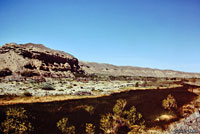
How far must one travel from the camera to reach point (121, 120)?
36.4 ft

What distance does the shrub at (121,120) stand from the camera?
10203 mm

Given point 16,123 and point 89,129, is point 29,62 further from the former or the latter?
point 89,129

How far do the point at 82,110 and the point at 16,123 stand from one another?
4.44 meters

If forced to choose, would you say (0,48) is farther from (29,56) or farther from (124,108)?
(124,108)

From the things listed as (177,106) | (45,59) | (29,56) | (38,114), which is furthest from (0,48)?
(177,106)

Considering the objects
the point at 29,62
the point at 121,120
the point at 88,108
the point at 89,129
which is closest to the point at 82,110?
the point at 88,108

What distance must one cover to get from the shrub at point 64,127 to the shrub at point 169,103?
1045 cm

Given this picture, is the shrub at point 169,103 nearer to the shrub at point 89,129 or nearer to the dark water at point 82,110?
the dark water at point 82,110

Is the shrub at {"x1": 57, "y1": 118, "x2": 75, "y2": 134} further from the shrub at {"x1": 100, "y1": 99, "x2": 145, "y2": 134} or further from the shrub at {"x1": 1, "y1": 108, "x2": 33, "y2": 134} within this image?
the shrub at {"x1": 100, "y1": 99, "x2": 145, "y2": 134}

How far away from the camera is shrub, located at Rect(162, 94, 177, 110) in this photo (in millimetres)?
14313

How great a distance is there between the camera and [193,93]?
54.3ft

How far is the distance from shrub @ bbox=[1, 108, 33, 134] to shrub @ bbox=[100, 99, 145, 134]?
4987 mm

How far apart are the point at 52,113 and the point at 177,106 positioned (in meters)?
12.8

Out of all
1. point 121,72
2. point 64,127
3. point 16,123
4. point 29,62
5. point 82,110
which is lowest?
point 64,127
